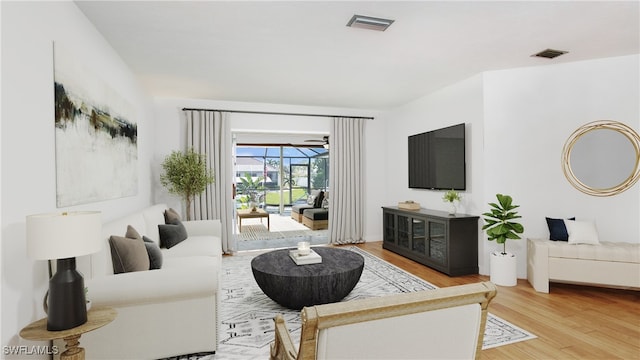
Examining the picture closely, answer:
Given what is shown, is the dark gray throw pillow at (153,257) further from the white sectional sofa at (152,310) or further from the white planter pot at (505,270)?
the white planter pot at (505,270)

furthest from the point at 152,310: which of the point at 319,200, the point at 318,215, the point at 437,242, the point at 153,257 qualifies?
the point at 319,200

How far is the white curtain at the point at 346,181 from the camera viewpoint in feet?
20.5

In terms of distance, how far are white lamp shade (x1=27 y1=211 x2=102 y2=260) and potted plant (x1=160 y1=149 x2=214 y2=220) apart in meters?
3.34

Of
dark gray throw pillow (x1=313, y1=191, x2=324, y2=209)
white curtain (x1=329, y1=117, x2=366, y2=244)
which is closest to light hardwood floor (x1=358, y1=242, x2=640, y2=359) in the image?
white curtain (x1=329, y1=117, x2=366, y2=244)

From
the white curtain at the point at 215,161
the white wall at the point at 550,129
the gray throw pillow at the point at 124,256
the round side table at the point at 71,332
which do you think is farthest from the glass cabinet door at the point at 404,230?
the round side table at the point at 71,332

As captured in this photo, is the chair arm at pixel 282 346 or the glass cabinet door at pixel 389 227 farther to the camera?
the glass cabinet door at pixel 389 227

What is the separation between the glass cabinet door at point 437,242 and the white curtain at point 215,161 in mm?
3129

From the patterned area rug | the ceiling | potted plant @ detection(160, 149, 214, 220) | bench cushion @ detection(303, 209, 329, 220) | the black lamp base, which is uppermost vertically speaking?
the ceiling

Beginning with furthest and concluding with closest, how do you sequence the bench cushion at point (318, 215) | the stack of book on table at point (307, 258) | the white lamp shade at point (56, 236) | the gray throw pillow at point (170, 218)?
1. the bench cushion at point (318, 215)
2. the gray throw pillow at point (170, 218)
3. the stack of book on table at point (307, 258)
4. the white lamp shade at point (56, 236)

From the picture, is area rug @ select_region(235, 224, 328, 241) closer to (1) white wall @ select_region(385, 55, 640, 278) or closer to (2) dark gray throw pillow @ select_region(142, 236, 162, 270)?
(1) white wall @ select_region(385, 55, 640, 278)

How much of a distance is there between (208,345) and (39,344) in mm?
955

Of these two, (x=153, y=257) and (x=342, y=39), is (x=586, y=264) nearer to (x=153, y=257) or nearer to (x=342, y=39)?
(x=342, y=39)

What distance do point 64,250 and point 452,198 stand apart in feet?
13.9

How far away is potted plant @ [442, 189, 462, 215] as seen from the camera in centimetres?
462
